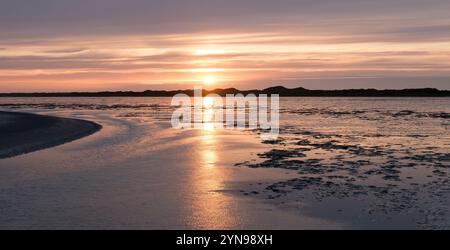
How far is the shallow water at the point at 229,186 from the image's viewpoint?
1095 cm

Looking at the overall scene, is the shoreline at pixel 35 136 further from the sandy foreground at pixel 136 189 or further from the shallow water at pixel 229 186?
the shallow water at pixel 229 186

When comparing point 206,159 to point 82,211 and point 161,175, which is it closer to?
point 161,175

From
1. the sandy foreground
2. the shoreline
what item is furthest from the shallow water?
the shoreline

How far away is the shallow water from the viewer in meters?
10.9

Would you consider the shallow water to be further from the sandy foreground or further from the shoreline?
the shoreline

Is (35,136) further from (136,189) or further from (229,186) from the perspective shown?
(229,186)

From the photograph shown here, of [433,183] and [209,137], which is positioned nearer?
[433,183]

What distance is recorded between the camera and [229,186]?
49.0ft

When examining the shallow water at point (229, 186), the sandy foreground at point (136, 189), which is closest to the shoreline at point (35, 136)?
the sandy foreground at point (136, 189)

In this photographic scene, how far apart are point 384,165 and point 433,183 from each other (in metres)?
3.59

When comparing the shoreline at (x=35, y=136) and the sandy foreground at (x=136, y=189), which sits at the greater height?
the shoreline at (x=35, y=136)

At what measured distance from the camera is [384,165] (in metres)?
18.3

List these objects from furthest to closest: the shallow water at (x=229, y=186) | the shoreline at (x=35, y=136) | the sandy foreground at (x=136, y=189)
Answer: the shoreline at (x=35, y=136)
the shallow water at (x=229, y=186)
the sandy foreground at (x=136, y=189)
